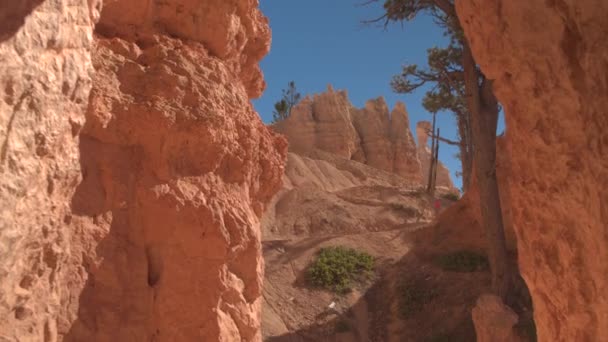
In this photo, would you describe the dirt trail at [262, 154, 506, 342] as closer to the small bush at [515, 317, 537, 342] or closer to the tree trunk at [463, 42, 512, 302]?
the tree trunk at [463, 42, 512, 302]

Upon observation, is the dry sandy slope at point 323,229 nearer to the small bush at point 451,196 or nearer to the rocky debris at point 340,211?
the rocky debris at point 340,211

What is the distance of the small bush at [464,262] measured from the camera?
51.7 ft

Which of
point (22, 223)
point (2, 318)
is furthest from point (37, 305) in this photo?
point (22, 223)

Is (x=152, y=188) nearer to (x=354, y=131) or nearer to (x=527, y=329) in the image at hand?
(x=527, y=329)

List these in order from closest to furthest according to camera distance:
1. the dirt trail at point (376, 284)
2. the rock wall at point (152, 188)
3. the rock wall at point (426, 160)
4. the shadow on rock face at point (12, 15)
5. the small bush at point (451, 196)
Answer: the shadow on rock face at point (12, 15) < the rock wall at point (152, 188) < the dirt trail at point (376, 284) < the small bush at point (451, 196) < the rock wall at point (426, 160)

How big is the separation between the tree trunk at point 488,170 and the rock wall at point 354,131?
27.5m

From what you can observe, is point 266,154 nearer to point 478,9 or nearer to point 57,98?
point 478,9

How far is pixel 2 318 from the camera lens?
3.03m

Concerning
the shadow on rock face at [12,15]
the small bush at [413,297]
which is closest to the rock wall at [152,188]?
the shadow on rock face at [12,15]

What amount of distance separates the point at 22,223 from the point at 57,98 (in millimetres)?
770

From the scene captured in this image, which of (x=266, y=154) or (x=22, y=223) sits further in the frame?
(x=266, y=154)

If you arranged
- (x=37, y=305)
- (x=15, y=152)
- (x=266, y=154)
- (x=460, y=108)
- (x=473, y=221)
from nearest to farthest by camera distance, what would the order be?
(x=15, y=152), (x=37, y=305), (x=266, y=154), (x=473, y=221), (x=460, y=108)

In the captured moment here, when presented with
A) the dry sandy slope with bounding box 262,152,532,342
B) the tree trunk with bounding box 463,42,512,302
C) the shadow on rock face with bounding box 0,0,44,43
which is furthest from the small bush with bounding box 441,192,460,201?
the shadow on rock face with bounding box 0,0,44,43

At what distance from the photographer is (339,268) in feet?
56.6
